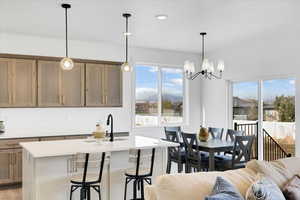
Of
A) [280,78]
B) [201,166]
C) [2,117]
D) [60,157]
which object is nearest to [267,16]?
→ [280,78]

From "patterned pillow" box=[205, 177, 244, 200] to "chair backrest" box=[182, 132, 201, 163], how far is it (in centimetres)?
298

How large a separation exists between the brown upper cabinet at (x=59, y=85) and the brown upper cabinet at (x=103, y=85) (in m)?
0.16

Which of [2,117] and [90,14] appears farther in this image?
[2,117]

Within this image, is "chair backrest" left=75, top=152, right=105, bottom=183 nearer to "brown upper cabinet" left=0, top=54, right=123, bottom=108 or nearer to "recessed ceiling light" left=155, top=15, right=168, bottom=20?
"recessed ceiling light" left=155, top=15, right=168, bottom=20

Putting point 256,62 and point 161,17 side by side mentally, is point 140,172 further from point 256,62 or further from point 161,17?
point 256,62

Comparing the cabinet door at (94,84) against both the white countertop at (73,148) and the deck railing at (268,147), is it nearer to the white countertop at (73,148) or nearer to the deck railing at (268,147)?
the white countertop at (73,148)

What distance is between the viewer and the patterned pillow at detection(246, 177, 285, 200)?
6.58 feet

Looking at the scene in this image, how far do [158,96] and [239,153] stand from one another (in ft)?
9.46

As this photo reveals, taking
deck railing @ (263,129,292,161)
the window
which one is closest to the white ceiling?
the window

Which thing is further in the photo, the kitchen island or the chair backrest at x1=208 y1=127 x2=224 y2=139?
the chair backrest at x1=208 y1=127 x2=224 y2=139

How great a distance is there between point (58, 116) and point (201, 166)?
2.93 metres

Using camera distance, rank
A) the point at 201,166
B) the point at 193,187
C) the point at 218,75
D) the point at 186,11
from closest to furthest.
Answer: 1. the point at 193,187
2. the point at 186,11
3. the point at 201,166
4. the point at 218,75

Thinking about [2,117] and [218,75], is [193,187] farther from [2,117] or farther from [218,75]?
[218,75]

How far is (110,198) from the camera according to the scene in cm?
400
